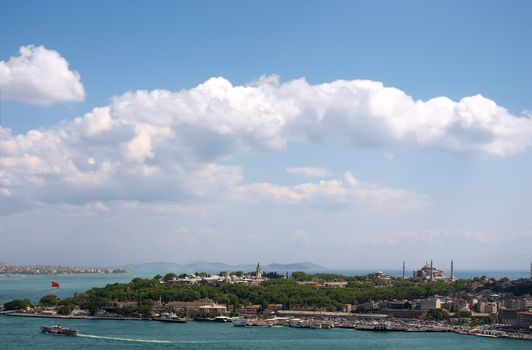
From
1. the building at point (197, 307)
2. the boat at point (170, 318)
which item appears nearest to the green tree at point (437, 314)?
the building at point (197, 307)

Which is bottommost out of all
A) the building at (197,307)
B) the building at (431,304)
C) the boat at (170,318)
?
the boat at (170,318)

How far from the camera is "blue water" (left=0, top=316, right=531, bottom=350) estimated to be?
35.4m

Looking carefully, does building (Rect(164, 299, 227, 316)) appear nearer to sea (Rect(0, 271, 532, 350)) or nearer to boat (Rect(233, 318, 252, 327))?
boat (Rect(233, 318, 252, 327))

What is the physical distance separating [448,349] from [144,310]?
23.6 meters

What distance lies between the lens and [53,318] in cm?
5109

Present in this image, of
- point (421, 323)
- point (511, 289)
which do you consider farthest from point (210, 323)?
point (511, 289)

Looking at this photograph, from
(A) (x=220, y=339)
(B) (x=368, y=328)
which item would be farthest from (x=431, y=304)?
(A) (x=220, y=339)

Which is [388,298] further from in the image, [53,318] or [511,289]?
[53,318]

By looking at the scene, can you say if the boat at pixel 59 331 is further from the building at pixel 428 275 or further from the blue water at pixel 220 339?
the building at pixel 428 275

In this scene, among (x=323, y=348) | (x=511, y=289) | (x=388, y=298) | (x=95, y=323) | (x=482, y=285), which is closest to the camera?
(x=323, y=348)

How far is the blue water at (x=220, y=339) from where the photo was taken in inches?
1396

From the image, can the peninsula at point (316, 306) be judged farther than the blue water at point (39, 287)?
No

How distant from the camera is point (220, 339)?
3859cm

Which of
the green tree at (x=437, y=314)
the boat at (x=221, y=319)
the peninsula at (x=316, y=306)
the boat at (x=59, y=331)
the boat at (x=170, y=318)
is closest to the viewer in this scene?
the boat at (x=59, y=331)
